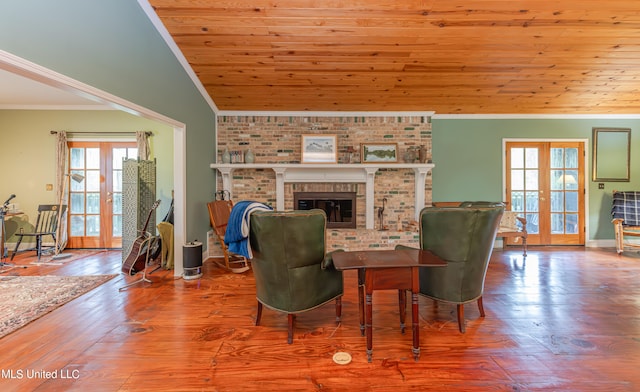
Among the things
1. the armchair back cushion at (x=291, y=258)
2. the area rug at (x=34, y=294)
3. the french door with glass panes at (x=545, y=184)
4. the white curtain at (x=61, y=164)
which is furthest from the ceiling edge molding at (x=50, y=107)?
the french door with glass panes at (x=545, y=184)

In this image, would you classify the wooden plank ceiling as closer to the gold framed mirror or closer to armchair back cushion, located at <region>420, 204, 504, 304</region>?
the gold framed mirror

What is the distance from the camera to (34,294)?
9.62 ft

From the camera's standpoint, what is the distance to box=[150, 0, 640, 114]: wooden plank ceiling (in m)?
2.88

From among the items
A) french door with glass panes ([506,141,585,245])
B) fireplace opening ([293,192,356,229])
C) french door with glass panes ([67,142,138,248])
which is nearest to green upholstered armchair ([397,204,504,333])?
fireplace opening ([293,192,356,229])

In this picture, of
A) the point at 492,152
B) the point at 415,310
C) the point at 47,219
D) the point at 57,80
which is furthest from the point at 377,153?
the point at 47,219

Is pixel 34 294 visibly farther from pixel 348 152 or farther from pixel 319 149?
pixel 348 152

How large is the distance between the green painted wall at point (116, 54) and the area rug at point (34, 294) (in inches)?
50.8

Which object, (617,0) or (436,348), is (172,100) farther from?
(617,0)

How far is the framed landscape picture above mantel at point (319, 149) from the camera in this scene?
4.87m

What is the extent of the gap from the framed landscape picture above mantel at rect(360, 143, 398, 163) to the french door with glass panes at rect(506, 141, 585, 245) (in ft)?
7.29

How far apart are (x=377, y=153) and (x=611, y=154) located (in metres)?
4.41

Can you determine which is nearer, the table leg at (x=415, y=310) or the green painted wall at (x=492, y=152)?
the table leg at (x=415, y=310)

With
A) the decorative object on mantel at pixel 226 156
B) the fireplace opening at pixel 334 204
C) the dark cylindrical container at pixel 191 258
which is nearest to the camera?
the dark cylindrical container at pixel 191 258

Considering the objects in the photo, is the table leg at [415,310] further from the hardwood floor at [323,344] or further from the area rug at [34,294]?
the area rug at [34,294]
